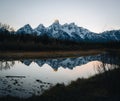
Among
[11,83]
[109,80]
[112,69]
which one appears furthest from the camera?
[11,83]

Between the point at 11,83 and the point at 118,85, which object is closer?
the point at 118,85

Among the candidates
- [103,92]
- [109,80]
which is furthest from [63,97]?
[109,80]

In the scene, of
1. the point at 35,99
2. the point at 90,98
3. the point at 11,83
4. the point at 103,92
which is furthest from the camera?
the point at 11,83

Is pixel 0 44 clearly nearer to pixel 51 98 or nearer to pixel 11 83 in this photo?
pixel 11 83

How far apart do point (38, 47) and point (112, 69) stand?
53.1 meters

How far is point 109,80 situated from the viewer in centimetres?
1712

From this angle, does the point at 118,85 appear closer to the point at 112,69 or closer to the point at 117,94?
the point at 117,94

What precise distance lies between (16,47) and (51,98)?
49.3 metres

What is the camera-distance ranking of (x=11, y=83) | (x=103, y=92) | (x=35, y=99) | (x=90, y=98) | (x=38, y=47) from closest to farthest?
1. (x=35, y=99)
2. (x=90, y=98)
3. (x=103, y=92)
4. (x=11, y=83)
5. (x=38, y=47)

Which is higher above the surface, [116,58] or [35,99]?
[116,58]

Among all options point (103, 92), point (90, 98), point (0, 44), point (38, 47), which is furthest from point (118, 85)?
point (38, 47)

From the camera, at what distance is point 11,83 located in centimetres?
2062

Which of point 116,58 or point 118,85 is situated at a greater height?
point 116,58

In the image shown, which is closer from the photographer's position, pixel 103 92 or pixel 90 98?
pixel 90 98
